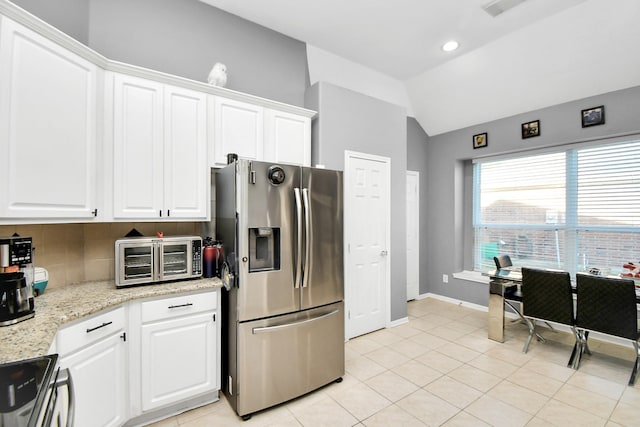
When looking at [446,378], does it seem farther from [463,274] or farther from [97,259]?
[97,259]

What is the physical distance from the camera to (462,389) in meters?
2.40

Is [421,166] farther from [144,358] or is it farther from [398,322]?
[144,358]

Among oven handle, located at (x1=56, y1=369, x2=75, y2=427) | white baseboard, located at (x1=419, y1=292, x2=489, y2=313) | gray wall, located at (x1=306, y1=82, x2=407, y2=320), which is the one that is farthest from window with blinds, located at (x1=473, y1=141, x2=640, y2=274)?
oven handle, located at (x1=56, y1=369, x2=75, y2=427)

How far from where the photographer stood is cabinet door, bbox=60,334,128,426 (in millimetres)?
1559

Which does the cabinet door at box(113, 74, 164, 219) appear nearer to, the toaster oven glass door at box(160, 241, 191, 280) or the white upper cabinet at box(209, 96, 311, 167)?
the toaster oven glass door at box(160, 241, 191, 280)

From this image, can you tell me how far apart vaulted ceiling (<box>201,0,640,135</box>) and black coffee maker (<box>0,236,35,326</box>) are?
256 cm

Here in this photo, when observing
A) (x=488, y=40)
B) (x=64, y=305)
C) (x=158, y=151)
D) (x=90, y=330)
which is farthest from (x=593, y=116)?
(x=64, y=305)

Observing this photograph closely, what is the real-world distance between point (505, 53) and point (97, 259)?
474 centimetres

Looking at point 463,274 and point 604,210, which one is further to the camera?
point 463,274

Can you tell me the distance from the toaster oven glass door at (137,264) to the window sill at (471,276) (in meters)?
4.35

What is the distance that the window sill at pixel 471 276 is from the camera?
435 cm

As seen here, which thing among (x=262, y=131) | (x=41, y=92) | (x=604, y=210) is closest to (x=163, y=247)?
(x=41, y=92)

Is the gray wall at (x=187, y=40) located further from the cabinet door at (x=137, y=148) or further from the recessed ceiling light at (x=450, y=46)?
the recessed ceiling light at (x=450, y=46)

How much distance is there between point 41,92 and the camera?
5.32 ft
